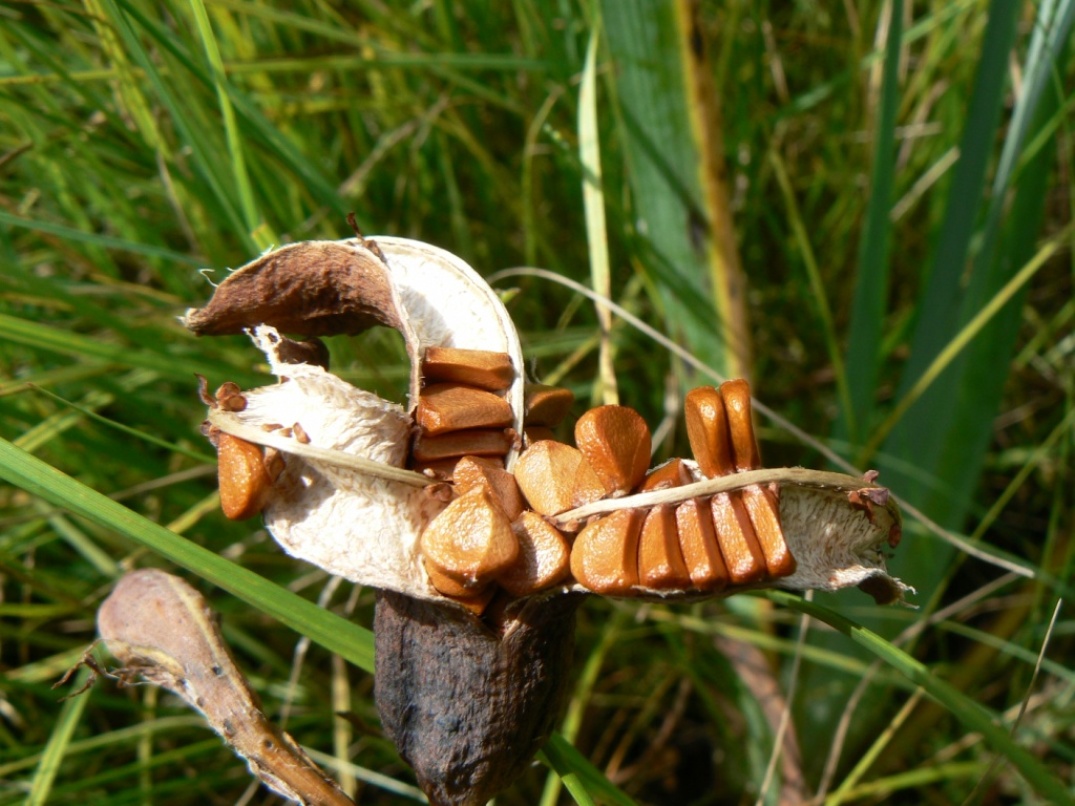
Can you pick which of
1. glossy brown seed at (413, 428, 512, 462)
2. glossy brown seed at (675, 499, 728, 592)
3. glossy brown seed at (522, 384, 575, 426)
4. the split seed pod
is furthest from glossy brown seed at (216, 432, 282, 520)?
glossy brown seed at (675, 499, 728, 592)

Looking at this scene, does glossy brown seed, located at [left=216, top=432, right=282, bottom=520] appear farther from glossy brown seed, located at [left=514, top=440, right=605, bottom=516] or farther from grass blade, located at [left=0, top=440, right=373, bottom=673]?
glossy brown seed, located at [left=514, top=440, right=605, bottom=516]

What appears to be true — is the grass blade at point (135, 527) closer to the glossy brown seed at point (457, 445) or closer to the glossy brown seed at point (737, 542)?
the glossy brown seed at point (457, 445)

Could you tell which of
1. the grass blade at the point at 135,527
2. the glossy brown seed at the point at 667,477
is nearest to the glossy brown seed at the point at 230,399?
the grass blade at the point at 135,527

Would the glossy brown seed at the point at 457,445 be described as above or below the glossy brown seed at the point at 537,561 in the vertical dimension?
above

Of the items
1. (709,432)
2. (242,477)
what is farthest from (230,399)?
(709,432)

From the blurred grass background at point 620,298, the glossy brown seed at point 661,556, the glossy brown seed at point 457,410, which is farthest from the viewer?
the blurred grass background at point 620,298

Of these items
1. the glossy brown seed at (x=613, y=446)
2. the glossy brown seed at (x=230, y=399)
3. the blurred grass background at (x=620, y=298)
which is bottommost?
the blurred grass background at (x=620, y=298)
